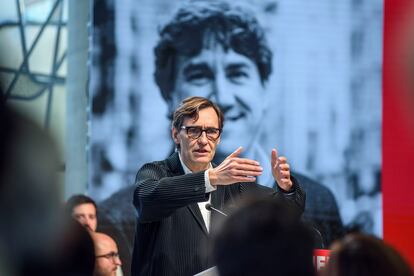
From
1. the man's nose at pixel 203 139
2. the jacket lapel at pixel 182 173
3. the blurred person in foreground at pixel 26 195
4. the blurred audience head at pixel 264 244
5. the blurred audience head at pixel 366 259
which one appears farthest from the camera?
the man's nose at pixel 203 139

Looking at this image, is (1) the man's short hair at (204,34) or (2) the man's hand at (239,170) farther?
(1) the man's short hair at (204,34)

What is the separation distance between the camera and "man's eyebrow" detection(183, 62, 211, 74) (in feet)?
17.1

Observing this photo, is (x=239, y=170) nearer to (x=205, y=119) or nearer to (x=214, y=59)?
(x=205, y=119)

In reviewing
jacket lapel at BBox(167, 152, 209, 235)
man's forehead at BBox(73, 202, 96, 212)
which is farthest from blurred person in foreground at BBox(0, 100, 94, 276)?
man's forehead at BBox(73, 202, 96, 212)

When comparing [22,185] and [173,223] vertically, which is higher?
[22,185]

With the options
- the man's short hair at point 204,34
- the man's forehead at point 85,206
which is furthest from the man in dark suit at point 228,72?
the man's forehead at point 85,206

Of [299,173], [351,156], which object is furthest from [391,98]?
[299,173]

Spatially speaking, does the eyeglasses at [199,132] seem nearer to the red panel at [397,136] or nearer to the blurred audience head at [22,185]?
the blurred audience head at [22,185]

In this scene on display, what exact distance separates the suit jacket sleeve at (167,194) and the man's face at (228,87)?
251 centimetres

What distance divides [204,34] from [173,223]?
2.70 meters

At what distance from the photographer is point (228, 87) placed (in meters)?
5.28

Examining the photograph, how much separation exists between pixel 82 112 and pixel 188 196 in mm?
2579

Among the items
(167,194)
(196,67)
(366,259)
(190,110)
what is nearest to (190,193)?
(167,194)

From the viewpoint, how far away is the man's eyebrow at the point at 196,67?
5.21m
